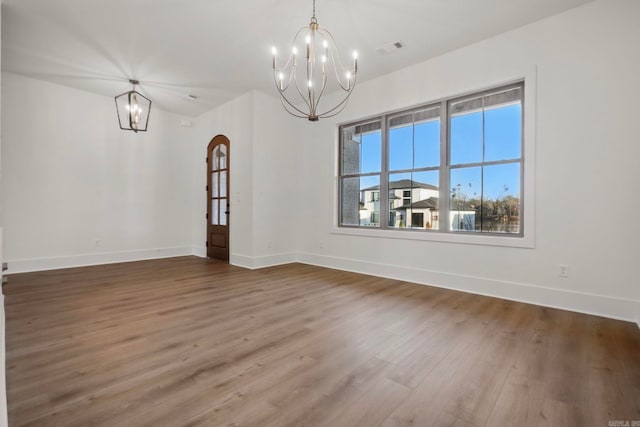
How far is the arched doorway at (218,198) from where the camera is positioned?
5.89m

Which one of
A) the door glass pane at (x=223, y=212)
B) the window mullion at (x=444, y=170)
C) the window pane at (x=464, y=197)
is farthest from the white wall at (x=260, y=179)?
the window pane at (x=464, y=197)

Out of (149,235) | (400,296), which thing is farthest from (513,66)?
(149,235)

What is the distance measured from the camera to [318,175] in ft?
18.2

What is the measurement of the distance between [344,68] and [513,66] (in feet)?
7.04

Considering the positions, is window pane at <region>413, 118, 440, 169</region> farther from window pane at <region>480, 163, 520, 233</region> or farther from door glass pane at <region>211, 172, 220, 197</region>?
door glass pane at <region>211, 172, 220, 197</region>

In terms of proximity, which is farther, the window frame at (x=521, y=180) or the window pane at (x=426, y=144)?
the window pane at (x=426, y=144)

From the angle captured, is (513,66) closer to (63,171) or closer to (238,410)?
(238,410)

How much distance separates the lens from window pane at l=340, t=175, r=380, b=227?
495 centimetres

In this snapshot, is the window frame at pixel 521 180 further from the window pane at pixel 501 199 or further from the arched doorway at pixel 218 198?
the arched doorway at pixel 218 198

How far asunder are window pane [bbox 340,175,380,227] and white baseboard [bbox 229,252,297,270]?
1.28 m

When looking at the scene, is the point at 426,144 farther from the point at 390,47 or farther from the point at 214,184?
the point at 214,184

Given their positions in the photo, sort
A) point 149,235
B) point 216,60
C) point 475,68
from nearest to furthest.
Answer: point 475,68
point 216,60
point 149,235

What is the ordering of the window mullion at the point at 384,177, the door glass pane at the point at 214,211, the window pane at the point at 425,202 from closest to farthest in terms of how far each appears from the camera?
the window pane at the point at 425,202
the window mullion at the point at 384,177
the door glass pane at the point at 214,211

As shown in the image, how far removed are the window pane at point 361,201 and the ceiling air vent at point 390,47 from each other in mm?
1817
